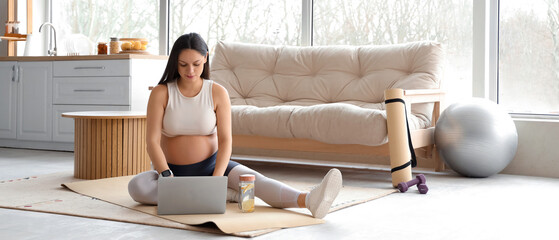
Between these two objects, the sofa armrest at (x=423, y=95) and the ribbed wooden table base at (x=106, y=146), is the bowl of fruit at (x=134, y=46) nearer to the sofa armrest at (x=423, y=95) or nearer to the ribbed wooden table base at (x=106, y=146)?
the ribbed wooden table base at (x=106, y=146)

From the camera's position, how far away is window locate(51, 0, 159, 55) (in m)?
5.70

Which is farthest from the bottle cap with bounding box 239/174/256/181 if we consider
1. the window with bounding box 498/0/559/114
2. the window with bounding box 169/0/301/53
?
the window with bounding box 169/0/301/53

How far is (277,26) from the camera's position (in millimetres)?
5109

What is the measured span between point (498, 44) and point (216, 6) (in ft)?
7.53

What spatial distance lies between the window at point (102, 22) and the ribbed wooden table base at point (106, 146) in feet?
6.95

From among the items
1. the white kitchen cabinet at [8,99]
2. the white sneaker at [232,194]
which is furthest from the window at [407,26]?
the white kitchen cabinet at [8,99]

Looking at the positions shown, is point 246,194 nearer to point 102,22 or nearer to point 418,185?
point 418,185

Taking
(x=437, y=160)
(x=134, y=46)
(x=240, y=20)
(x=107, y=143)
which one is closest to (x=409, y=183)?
(x=437, y=160)

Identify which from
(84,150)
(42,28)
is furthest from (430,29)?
(42,28)

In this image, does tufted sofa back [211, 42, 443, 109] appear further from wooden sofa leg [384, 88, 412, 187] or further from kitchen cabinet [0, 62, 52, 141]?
kitchen cabinet [0, 62, 52, 141]

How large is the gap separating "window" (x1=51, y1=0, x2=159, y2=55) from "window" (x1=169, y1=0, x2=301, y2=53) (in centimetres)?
22

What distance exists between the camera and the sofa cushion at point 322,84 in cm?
353

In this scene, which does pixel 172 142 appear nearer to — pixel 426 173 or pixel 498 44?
pixel 426 173

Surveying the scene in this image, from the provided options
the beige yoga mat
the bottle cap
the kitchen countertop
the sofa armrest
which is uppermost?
the kitchen countertop
